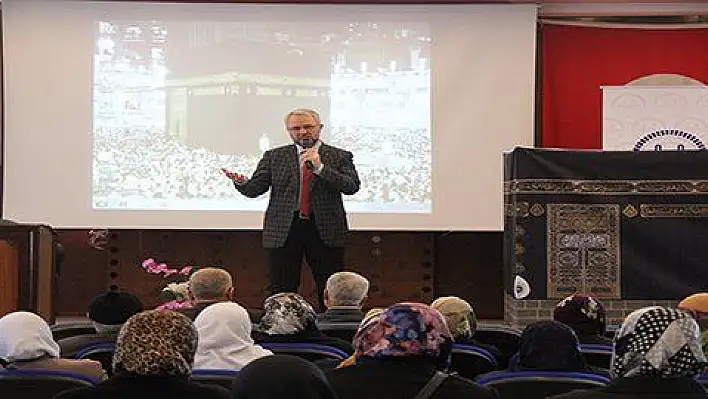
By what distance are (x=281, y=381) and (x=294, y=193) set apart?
409 cm

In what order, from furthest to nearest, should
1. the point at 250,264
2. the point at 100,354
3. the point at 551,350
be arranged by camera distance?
the point at 250,264 → the point at 100,354 → the point at 551,350

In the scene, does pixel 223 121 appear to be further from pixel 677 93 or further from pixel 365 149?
pixel 677 93

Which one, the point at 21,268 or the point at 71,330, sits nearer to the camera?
the point at 71,330

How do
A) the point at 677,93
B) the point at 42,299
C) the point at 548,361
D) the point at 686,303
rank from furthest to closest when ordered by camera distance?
the point at 677,93, the point at 42,299, the point at 686,303, the point at 548,361

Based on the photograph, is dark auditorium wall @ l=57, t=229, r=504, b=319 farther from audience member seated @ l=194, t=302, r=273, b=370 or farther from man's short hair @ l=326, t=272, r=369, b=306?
audience member seated @ l=194, t=302, r=273, b=370

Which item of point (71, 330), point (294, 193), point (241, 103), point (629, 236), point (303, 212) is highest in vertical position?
point (241, 103)

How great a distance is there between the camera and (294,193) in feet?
20.5

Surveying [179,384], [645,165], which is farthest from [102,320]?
[645,165]

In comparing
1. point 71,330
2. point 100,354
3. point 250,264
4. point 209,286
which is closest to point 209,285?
point 209,286

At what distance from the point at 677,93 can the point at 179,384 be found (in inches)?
246

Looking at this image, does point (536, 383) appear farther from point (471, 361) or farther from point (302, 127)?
point (302, 127)

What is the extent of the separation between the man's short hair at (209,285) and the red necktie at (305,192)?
5.71 feet

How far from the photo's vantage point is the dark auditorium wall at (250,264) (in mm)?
8531

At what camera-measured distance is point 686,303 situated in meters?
4.15
